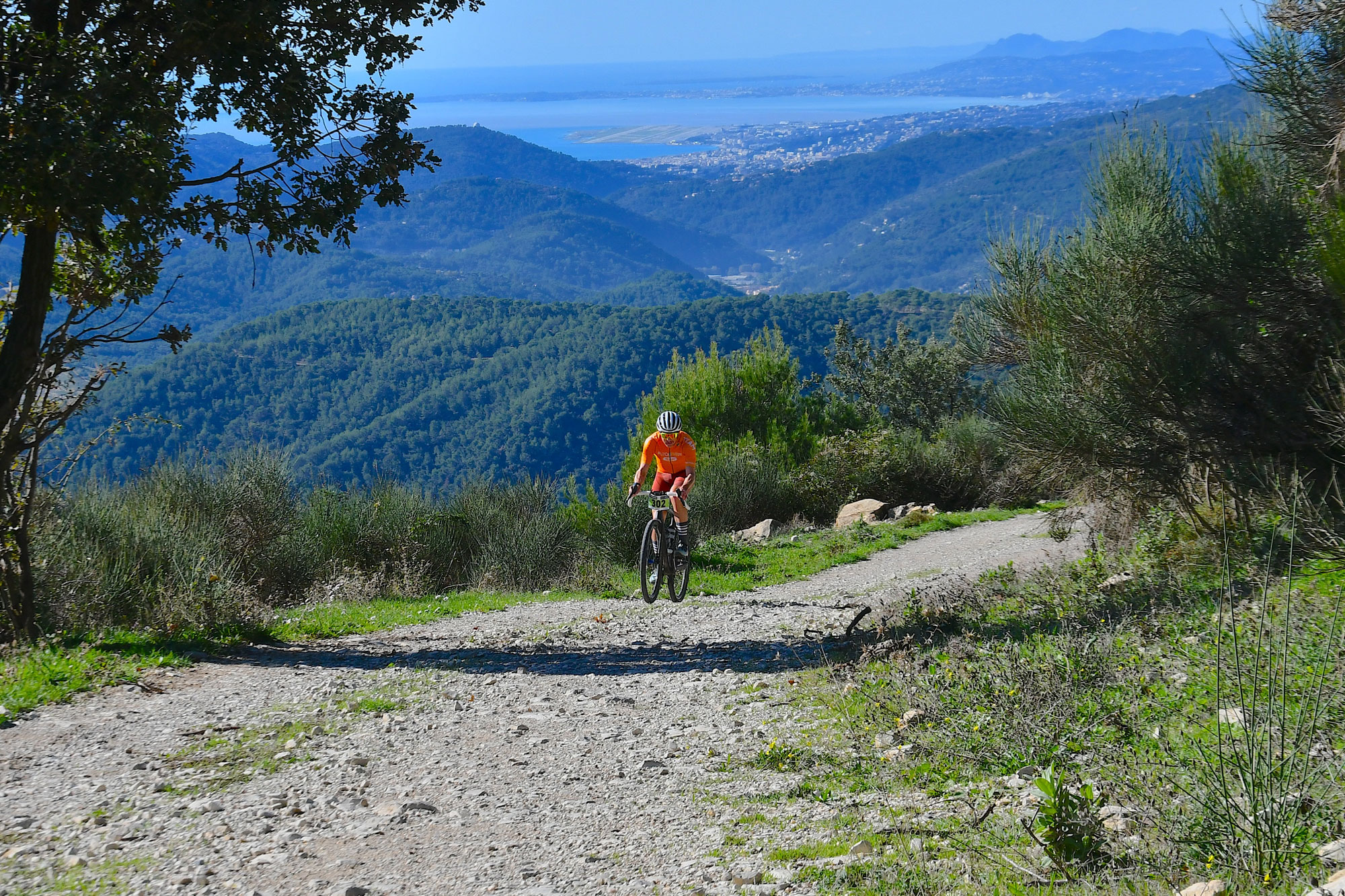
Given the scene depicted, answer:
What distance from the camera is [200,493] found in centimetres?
1178

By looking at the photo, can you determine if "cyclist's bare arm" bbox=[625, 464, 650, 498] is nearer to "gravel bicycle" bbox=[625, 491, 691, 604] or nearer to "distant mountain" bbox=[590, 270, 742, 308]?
"gravel bicycle" bbox=[625, 491, 691, 604]

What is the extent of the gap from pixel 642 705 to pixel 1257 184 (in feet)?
25.1

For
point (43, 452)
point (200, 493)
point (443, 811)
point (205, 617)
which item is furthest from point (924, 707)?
point (200, 493)

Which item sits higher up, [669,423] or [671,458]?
[669,423]

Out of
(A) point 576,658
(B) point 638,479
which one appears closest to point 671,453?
(B) point 638,479

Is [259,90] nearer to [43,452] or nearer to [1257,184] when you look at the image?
[43,452]

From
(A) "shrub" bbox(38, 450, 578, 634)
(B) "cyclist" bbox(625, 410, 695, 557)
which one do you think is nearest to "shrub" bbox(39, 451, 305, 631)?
(A) "shrub" bbox(38, 450, 578, 634)

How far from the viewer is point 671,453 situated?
9.89 meters

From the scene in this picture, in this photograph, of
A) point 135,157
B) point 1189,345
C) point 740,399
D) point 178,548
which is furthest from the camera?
point 740,399

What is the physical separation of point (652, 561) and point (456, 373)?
269ft

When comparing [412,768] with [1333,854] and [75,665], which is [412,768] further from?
[1333,854]

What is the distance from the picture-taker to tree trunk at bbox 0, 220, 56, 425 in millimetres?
6969

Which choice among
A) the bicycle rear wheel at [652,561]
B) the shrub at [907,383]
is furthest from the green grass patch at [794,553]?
the shrub at [907,383]

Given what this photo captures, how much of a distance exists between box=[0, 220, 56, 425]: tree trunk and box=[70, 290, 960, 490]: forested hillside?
56.2 meters
